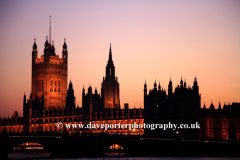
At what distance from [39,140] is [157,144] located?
108 ft

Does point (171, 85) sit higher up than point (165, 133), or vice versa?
point (171, 85)

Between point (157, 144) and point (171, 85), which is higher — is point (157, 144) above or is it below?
below

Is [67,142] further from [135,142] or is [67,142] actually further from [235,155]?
[235,155]

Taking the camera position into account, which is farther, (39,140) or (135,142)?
(135,142)

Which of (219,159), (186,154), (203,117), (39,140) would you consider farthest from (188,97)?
(39,140)

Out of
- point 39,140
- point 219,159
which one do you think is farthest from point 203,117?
point 39,140

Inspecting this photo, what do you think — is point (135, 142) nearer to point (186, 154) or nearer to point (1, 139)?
point (186, 154)

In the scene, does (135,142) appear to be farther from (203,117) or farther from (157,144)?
(203,117)

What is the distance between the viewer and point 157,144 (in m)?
148

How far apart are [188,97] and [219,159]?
47.8 metres

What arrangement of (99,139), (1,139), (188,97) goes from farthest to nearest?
(188,97), (99,139), (1,139)

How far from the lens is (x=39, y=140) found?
5241 inches

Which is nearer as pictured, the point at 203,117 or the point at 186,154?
the point at 186,154

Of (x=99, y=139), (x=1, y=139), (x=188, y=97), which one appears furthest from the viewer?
(x=188, y=97)
